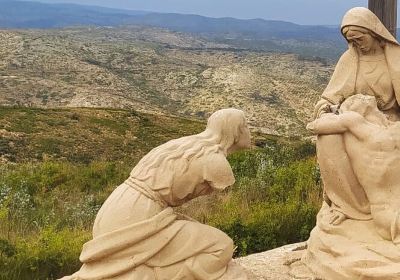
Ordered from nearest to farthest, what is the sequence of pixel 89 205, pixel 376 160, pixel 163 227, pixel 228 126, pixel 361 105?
1. pixel 163 227
2. pixel 228 126
3. pixel 376 160
4. pixel 361 105
5. pixel 89 205

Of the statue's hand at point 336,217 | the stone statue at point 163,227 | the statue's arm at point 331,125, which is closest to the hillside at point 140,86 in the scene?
the statue's hand at point 336,217

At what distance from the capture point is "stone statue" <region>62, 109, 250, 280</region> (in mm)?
3996

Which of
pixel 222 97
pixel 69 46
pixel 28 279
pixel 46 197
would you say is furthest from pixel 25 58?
pixel 28 279

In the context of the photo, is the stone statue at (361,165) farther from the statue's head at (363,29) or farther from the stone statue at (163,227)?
the stone statue at (163,227)

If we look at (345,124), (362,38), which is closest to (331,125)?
(345,124)

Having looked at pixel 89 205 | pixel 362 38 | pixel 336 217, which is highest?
pixel 362 38

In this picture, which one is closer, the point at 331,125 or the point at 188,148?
the point at 188,148

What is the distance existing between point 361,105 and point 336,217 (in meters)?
0.89

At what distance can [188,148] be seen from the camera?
13.6 feet

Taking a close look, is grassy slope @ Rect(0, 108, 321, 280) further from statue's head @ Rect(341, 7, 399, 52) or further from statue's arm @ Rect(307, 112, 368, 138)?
statue's head @ Rect(341, 7, 399, 52)

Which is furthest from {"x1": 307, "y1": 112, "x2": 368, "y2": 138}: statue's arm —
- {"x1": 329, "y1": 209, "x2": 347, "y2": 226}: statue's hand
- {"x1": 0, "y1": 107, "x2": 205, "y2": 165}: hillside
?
{"x1": 0, "y1": 107, "x2": 205, "y2": 165}: hillside

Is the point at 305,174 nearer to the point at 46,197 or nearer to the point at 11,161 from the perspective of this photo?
the point at 46,197

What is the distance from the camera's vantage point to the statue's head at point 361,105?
4.88m

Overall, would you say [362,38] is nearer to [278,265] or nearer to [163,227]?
[278,265]
